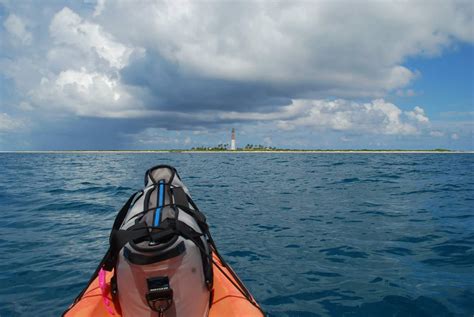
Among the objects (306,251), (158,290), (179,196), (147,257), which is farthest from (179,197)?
(306,251)

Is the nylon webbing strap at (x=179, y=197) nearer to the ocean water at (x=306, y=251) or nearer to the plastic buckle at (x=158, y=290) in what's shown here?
the plastic buckle at (x=158, y=290)

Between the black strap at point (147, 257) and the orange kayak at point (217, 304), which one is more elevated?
the black strap at point (147, 257)

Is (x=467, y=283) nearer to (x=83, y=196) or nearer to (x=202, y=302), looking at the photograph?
(x=202, y=302)

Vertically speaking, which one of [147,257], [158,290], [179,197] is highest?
[179,197]

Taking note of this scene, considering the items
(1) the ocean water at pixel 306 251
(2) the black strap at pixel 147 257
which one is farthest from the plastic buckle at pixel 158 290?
(1) the ocean water at pixel 306 251

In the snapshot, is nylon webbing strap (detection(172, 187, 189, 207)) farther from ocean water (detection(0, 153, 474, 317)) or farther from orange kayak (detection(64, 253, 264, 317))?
ocean water (detection(0, 153, 474, 317))

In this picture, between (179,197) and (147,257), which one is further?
(179,197)

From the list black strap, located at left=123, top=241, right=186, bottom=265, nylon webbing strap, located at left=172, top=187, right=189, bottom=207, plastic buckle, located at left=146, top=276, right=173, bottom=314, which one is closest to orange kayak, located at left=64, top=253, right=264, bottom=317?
plastic buckle, located at left=146, top=276, right=173, bottom=314

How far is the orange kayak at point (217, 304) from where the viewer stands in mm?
3666

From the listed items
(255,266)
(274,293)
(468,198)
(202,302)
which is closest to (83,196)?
(255,266)

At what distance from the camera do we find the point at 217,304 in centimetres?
385

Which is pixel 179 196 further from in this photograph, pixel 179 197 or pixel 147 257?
pixel 147 257

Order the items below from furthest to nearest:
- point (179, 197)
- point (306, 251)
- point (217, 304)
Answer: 1. point (306, 251)
2. point (179, 197)
3. point (217, 304)

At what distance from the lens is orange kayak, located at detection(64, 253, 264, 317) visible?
12.0ft
